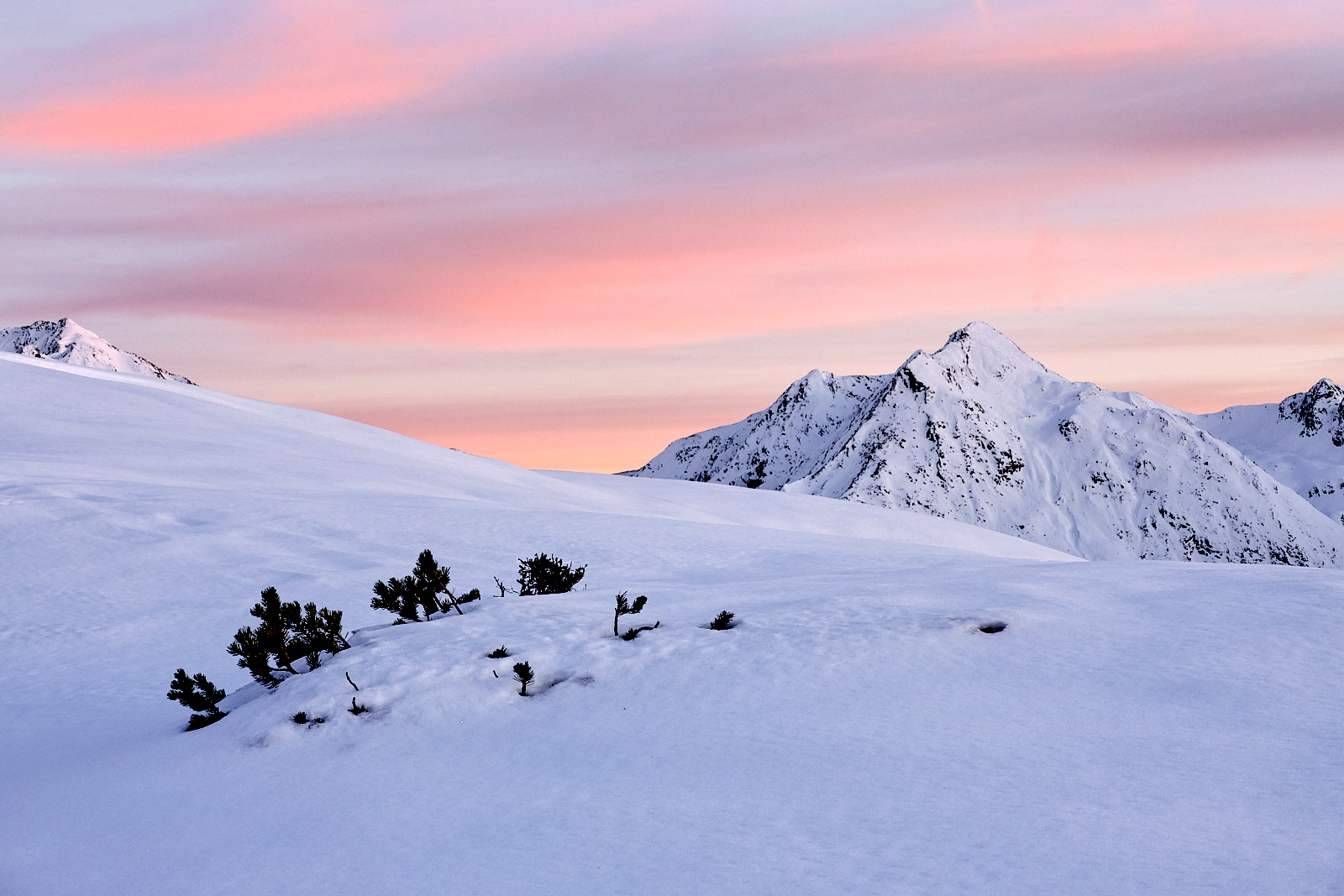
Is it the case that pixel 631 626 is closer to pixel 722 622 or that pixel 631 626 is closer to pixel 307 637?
pixel 722 622

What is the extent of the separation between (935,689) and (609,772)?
2824 mm

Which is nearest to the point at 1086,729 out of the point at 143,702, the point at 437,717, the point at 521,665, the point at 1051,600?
the point at 1051,600

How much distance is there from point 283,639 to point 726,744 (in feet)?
16.1

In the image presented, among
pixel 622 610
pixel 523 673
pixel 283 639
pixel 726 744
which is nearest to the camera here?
pixel 726 744

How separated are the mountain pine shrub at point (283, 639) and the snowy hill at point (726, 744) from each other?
36 cm

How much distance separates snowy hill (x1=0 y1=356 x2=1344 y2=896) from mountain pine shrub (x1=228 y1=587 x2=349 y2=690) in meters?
0.36

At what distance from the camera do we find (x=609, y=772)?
762 centimetres

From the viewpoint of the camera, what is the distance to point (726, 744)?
7828mm

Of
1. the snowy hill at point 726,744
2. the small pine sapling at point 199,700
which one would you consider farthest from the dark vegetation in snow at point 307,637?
the snowy hill at point 726,744

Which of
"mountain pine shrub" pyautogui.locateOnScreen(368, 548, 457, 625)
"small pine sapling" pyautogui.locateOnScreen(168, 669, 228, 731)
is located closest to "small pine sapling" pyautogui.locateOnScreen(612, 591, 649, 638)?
"mountain pine shrub" pyautogui.locateOnScreen(368, 548, 457, 625)

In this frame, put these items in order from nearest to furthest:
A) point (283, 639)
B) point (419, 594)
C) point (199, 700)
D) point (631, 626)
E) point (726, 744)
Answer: point (726, 744)
point (199, 700)
point (283, 639)
point (631, 626)
point (419, 594)

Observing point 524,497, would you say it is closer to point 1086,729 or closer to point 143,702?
point 143,702

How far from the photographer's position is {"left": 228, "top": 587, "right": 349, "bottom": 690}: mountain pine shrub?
9.98m

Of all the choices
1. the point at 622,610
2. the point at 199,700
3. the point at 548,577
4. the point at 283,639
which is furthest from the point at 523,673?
the point at 548,577
